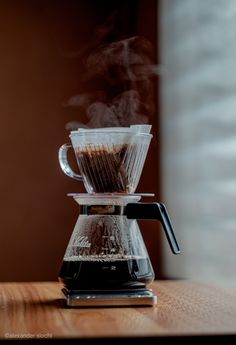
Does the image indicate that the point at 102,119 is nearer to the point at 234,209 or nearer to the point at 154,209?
the point at 154,209

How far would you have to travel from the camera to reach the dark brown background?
2.91 m

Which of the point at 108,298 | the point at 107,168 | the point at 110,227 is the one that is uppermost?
the point at 107,168

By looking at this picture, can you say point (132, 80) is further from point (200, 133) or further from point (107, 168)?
point (107, 168)

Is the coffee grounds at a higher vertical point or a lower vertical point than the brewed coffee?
higher

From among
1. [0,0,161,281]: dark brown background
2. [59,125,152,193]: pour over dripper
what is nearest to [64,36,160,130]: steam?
[0,0,161,281]: dark brown background

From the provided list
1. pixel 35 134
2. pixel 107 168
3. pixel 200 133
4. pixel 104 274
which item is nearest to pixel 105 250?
pixel 104 274

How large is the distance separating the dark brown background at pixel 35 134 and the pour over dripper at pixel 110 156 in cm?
159

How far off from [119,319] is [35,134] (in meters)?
1.95


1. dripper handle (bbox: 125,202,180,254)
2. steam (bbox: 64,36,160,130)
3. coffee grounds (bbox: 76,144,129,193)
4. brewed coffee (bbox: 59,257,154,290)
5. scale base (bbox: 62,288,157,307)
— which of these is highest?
steam (bbox: 64,36,160,130)

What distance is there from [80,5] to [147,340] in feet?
7.54

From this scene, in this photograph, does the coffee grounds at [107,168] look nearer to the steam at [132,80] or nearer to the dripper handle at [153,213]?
the dripper handle at [153,213]

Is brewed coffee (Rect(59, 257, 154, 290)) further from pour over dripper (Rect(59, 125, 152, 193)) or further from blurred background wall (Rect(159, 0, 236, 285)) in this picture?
blurred background wall (Rect(159, 0, 236, 285))

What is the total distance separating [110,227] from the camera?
1254 millimetres

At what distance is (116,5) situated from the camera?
3059 millimetres
